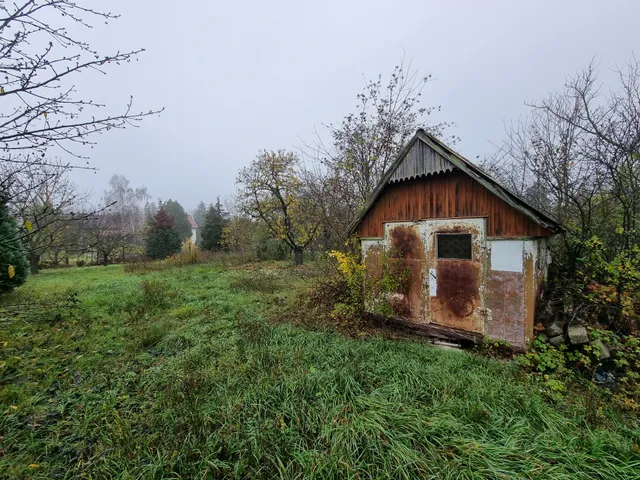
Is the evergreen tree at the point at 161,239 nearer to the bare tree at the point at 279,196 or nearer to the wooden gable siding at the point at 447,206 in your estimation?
the bare tree at the point at 279,196

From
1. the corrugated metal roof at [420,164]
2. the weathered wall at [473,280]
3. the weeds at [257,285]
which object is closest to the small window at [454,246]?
the weathered wall at [473,280]

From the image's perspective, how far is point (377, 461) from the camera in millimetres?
2639

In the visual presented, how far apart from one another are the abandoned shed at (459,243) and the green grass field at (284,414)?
0.98m

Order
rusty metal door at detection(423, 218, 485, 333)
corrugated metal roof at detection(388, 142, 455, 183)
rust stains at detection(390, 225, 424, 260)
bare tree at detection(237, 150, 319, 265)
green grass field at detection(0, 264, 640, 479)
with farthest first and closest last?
1. bare tree at detection(237, 150, 319, 265)
2. rust stains at detection(390, 225, 424, 260)
3. corrugated metal roof at detection(388, 142, 455, 183)
4. rusty metal door at detection(423, 218, 485, 333)
5. green grass field at detection(0, 264, 640, 479)

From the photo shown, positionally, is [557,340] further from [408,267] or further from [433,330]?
[408,267]

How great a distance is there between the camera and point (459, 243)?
5734 millimetres

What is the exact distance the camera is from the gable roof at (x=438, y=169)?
15.7ft

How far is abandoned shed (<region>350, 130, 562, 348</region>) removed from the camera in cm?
499

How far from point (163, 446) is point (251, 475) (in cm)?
116

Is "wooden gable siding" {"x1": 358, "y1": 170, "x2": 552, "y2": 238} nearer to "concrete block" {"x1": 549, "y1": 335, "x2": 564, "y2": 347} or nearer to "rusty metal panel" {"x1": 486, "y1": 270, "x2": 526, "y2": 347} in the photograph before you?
"rusty metal panel" {"x1": 486, "y1": 270, "x2": 526, "y2": 347}

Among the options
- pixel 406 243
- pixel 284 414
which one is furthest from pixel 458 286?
pixel 284 414

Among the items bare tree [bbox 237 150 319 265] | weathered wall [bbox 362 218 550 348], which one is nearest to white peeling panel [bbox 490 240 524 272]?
weathered wall [bbox 362 218 550 348]

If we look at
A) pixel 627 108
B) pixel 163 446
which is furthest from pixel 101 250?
pixel 627 108

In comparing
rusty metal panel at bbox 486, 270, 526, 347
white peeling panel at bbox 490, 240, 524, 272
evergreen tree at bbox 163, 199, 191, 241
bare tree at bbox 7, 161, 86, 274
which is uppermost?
evergreen tree at bbox 163, 199, 191, 241
